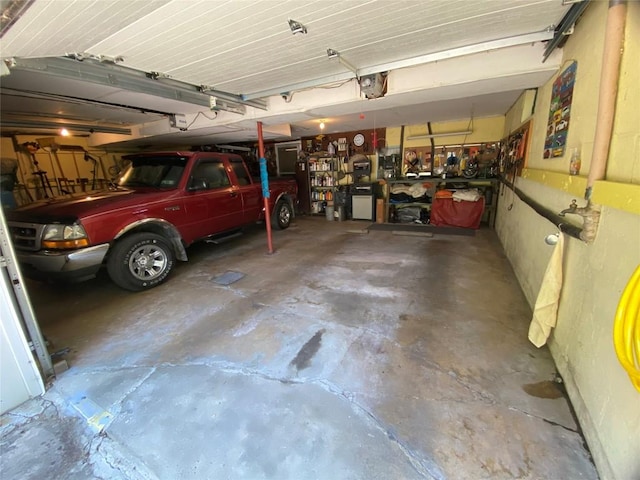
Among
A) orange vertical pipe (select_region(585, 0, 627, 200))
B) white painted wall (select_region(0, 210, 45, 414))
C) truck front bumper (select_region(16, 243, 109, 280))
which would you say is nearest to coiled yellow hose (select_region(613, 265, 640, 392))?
orange vertical pipe (select_region(585, 0, 627, 200))

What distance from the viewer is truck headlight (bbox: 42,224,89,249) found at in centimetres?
279

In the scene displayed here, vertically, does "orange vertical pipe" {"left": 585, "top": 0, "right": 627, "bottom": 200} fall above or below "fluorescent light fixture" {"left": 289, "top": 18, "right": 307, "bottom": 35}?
below

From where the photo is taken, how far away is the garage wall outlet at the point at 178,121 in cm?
475

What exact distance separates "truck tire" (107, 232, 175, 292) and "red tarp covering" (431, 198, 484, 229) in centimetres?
562

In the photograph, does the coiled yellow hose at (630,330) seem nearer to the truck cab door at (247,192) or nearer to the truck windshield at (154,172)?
the truck windshield at (154,172)

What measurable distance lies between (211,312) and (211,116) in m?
3.49

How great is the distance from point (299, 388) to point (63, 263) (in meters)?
2.79

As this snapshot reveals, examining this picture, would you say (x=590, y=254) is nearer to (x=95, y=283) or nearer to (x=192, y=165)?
(x=192, y=165)

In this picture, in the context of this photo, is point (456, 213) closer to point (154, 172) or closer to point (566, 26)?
point (566, 26)

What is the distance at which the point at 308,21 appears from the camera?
189cm

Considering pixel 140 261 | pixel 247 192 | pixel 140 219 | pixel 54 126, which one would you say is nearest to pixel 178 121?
pixel 247 192

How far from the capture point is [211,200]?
14.1 feet

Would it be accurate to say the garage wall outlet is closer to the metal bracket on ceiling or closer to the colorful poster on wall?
the metal bracket on ceiling

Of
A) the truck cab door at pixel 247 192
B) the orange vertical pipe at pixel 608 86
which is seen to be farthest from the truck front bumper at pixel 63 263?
the orange vertical pipe at pixel 608 86
